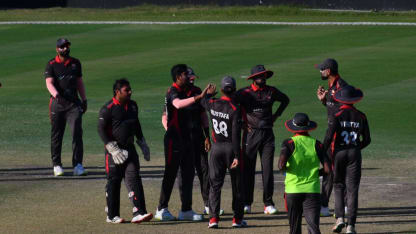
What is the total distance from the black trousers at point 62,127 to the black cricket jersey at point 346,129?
594 cm

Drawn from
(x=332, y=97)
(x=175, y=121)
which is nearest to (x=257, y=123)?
(x=332, y=97)

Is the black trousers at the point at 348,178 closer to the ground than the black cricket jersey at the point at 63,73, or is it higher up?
closer to the ground

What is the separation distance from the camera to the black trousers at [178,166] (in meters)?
13.7

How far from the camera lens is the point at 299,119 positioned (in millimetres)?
11328

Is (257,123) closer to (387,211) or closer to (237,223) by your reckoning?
(237,223)

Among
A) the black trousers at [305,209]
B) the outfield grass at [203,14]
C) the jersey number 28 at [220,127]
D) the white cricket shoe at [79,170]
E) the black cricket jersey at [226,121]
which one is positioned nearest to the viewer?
the black trousers at [305,209]

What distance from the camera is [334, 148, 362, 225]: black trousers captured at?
1252 cm

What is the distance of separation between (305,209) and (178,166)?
302cm

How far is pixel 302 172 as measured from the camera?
11336mm

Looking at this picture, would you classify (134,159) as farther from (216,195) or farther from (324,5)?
(324,5)

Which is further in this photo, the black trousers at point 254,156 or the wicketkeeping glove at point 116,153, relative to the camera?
the black trousers at point 254,156

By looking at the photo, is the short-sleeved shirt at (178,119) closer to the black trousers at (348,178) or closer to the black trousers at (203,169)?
the black trousers at (203,169)

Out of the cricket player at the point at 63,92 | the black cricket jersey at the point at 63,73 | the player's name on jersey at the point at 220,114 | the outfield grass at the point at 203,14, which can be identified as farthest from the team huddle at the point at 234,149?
the outfield grass at the point at 203,14

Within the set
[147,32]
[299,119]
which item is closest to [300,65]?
[147,32]
